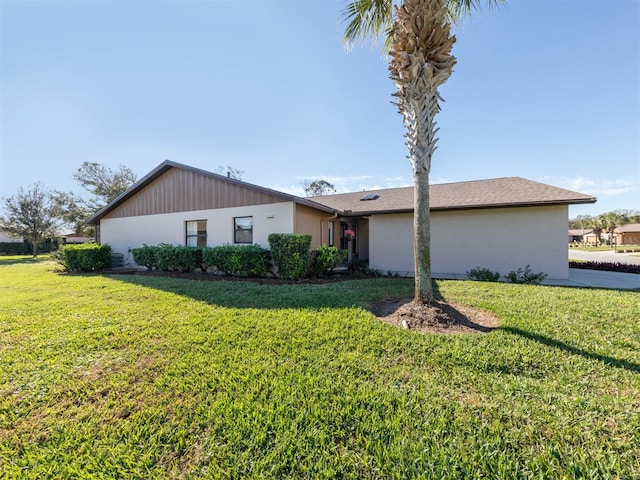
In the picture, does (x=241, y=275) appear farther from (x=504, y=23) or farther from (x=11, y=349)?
(x=504, y=23)

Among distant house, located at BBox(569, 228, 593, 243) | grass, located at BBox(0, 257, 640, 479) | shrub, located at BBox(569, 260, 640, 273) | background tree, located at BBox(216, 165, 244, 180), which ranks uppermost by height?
background tree, located at BBox(216, 165, 244, 180)

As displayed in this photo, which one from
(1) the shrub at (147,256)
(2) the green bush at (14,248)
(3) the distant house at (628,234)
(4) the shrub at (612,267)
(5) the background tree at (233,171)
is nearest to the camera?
(4) the shrub at (612,267)

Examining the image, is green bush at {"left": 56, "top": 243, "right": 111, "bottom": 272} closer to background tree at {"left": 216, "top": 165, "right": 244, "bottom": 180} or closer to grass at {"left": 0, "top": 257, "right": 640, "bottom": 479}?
grass at {"left": 0, "top": 257, "right": 640, "bottom": 479}

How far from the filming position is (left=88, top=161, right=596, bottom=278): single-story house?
9.90m

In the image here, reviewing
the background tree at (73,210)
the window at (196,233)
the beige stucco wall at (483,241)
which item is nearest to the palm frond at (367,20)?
the beige stucco wall at (483,241)

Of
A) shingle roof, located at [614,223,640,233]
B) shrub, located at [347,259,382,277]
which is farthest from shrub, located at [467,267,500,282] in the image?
shingle roof, located at [614,223,640,233]

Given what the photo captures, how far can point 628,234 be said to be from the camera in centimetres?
4319

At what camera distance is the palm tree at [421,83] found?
4836mm

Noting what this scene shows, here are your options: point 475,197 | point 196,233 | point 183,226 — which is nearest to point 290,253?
point 196,233

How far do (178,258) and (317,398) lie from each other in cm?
1074

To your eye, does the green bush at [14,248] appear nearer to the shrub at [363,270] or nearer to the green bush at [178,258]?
the green bush at [178,258]

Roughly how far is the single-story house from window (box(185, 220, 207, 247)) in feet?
0.16

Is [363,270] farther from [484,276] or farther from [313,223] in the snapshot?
[484,276]

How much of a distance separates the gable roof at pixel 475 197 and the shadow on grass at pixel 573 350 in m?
7.31
